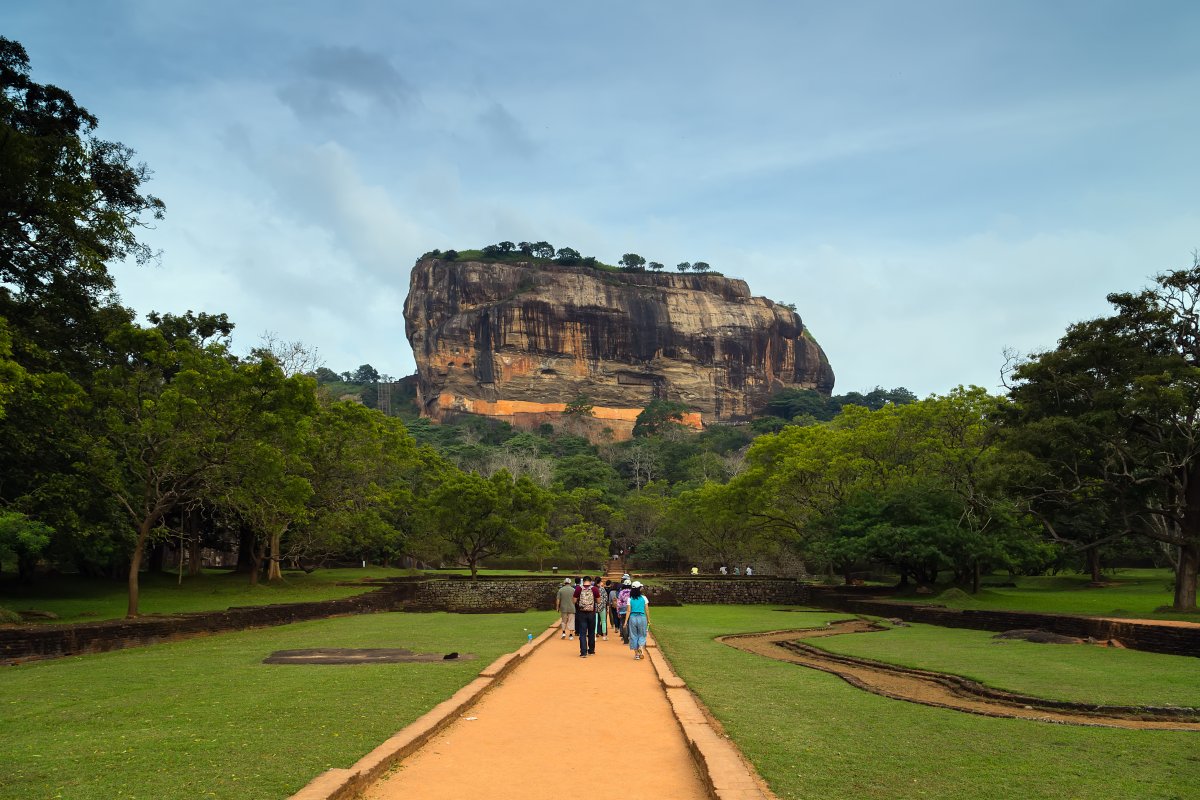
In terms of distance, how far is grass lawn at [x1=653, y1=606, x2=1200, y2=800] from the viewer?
6016 millimetres

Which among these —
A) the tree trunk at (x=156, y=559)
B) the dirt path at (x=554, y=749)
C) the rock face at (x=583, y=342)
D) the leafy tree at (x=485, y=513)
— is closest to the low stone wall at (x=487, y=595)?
the leafy tree at (x=485, y=513)

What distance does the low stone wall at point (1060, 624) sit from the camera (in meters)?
14.7

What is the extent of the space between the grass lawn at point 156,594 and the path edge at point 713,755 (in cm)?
1663

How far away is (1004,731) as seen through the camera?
817 centimetres

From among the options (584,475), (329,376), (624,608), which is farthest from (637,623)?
(329,376)

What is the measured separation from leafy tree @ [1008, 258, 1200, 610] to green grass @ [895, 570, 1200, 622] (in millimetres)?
1913

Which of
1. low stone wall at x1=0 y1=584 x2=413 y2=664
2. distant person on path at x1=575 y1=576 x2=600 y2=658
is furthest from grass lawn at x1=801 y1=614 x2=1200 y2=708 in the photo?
low stone wall at x1=0 y1=584 x2=413 y2=664

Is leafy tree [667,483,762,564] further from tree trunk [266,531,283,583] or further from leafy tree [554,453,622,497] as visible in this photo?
tree trunk [266,531,283,583]

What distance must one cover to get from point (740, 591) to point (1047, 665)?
2268 centimetres

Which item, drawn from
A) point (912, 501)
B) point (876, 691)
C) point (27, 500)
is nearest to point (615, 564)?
point (912, 501)

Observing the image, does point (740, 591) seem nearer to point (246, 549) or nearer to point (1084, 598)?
point (1084, 598)

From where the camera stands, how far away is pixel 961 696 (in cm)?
1071

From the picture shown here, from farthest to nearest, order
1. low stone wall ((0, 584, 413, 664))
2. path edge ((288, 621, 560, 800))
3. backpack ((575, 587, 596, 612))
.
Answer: backpack ((575, 587, 596, 612)) < low stone wall ((0, 584, 413, 664)) < path edge ((288, 621, 560, 800))

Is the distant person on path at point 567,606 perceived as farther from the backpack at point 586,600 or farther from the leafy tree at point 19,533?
the leafy tree at point 19,533
